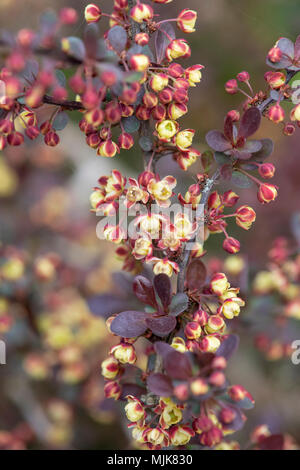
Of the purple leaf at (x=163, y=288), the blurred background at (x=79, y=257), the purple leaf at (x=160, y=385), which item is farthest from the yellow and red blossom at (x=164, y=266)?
the blurred background at (x=79, y=257)

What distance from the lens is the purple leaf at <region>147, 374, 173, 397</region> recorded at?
459mm

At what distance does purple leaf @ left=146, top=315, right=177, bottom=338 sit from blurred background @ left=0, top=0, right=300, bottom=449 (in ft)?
0.72

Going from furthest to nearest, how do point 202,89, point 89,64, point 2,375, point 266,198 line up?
point 202,89, point 2,375, point 266,198, point 89,64

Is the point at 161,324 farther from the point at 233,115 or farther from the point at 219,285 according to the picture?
the point at 233,115

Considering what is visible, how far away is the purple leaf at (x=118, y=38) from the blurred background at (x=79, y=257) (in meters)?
0.18

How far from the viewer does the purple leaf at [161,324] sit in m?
0.51

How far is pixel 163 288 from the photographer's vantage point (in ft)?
1.71

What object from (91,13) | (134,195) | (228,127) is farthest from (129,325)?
(91,13)

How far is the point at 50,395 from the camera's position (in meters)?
1.07

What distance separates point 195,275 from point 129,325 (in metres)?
0.10

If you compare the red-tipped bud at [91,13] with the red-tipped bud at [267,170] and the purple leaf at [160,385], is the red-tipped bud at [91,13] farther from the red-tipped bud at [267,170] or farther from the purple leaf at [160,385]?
the purple leaf at [160,385]
